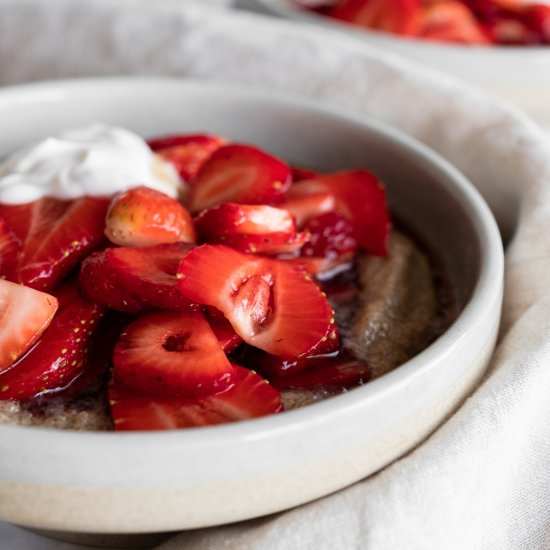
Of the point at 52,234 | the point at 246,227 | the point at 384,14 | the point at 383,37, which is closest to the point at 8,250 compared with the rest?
the point at 52,234

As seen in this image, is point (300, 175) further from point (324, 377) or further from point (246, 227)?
point (324, 377)

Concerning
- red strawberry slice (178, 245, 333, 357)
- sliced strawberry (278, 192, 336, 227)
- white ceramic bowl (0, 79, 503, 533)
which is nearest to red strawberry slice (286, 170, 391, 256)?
sliced strawberry (278, 192, 336, 227)

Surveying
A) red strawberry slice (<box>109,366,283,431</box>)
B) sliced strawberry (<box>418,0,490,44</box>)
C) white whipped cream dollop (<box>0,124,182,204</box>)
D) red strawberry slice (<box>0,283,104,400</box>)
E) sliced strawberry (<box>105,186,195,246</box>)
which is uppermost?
sliced strawberry (<box>105,186,195,246</box>)

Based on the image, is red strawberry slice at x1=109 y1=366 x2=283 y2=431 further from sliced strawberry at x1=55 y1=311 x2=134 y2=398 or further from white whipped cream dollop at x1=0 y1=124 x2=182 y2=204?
white whipped cream dollop at x1=0 y1=124 x2=182 y2=204

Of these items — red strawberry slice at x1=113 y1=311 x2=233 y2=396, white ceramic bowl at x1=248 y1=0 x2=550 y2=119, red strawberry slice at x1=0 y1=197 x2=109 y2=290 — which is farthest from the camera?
white ceramic bowl at x1=248 y1=0 x2=550 y2=119

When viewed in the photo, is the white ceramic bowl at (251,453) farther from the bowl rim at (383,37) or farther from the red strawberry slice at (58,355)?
the bowl rim at (383,37)

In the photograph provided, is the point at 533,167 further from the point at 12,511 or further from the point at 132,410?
the point at 12,511

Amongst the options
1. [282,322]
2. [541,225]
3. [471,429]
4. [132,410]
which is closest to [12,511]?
[132,410]

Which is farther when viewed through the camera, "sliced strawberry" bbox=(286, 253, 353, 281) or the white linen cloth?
"sliced strawberry" bbox=(286, 253, 353, 281)
